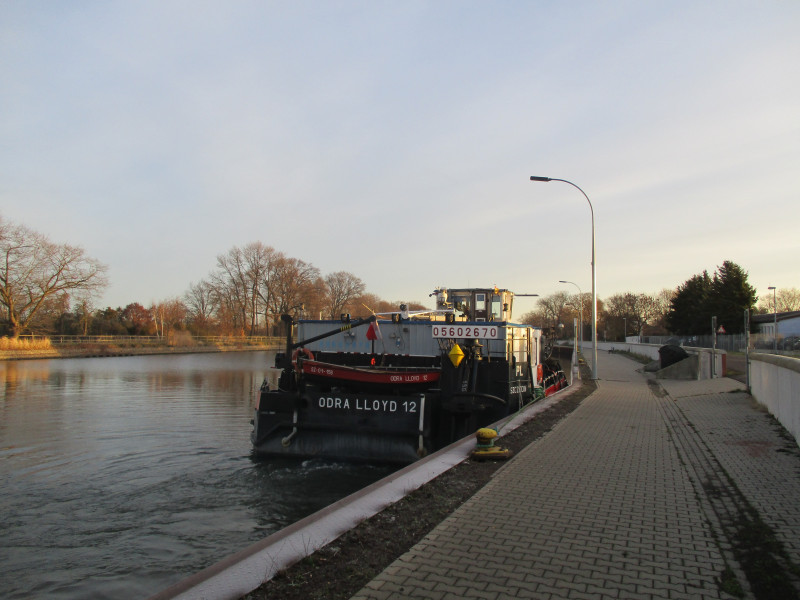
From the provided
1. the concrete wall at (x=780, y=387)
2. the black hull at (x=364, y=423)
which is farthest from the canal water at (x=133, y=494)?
the concrete wall at (x=780, y=387)

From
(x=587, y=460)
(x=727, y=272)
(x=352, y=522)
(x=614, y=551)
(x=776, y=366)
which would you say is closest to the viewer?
(x=614, y=551)

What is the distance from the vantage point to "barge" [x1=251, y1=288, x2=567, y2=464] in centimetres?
1044

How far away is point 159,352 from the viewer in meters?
57.0

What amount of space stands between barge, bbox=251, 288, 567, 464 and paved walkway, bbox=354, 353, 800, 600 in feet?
5.87

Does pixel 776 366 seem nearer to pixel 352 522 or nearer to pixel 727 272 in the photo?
pixel 352 522

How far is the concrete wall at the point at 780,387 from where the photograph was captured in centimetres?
917

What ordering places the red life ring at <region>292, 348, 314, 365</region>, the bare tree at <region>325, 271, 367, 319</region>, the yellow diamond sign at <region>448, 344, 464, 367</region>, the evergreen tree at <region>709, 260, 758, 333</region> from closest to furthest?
the yellow diamond sign at <region>448, 344, 464, 367</region> → the red life ring at <region>292, 348, 314, 365</region> → the evergreen tree at <region>709, 260, 758, 333</region> → the bare tree at <region>325, 271, 367, 319</region>

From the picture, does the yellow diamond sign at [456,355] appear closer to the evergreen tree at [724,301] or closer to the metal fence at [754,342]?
the metal fence at [754,342]

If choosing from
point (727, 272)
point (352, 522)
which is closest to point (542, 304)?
point (727, 272)

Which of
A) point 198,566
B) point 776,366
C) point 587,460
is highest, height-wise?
point 776,366

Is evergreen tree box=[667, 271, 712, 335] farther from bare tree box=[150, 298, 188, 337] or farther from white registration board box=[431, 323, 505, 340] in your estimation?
bare tree box=[150, 298, 188, 337]

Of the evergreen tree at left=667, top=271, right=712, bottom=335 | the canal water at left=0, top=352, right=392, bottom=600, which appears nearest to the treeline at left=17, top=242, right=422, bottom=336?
the evergreen tree at left=667, top=271, right=712, bottom=335

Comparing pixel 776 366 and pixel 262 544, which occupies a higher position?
pixel 776 366

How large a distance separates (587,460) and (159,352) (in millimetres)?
55442
